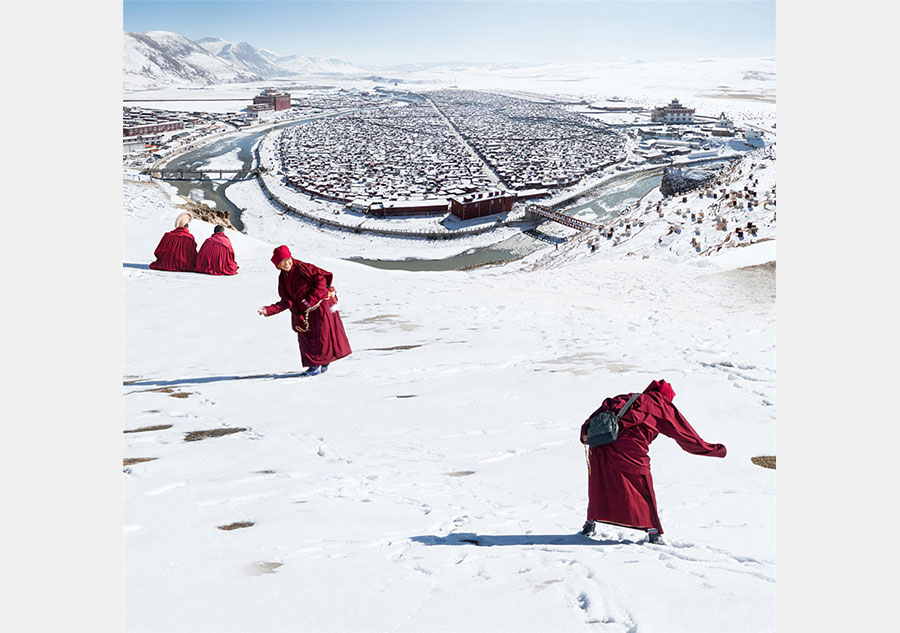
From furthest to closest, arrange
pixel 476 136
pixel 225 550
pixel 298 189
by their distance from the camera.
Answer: pixel 476 136 → pixel 298 189 → pixel 225 550

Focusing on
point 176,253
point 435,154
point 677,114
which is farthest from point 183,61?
point 176,253

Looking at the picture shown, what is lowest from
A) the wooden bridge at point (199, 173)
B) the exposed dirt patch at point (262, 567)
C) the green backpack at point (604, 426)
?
the exposed dirt patch at point (262, 567)

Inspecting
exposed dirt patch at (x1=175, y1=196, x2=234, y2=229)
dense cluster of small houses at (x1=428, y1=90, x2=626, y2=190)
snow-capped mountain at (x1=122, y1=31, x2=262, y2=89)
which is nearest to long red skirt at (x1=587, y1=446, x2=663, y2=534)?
exposed dirt patch at (x1=175, y1=196, x2=234, y2=229)

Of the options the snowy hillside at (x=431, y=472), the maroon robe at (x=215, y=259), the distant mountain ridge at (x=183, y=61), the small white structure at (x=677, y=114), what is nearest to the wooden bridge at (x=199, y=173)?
the maroon robe at (x=215, y=259)

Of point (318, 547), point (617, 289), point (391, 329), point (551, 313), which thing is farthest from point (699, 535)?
point (617, 289)

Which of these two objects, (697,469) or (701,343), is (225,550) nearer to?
(697,469)

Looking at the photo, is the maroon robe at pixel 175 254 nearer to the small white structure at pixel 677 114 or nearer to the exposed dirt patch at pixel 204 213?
the exposed dirt patch at pixel 204 213
